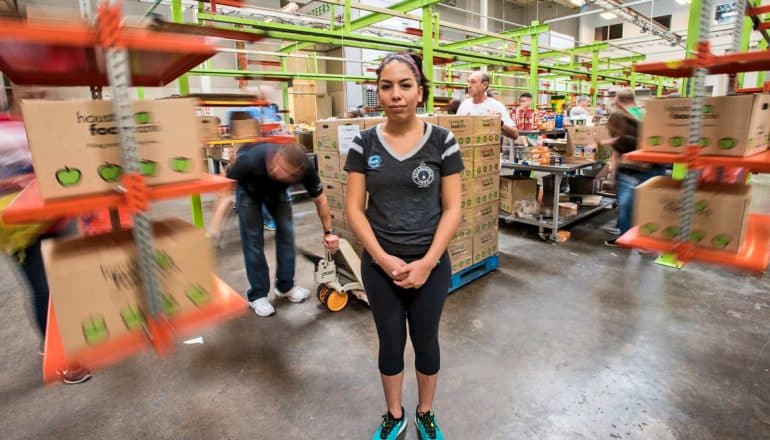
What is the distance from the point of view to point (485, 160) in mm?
3516

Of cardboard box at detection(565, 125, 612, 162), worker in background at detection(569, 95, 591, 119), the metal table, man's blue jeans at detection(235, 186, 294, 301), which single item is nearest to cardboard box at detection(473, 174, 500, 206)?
the metal table

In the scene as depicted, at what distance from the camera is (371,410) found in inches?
81.0

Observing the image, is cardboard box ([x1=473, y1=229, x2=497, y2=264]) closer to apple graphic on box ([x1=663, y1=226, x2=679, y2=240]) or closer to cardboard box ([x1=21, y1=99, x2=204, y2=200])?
apple graphic on box ([x1=663, y1=226, x2=679, y2=240])

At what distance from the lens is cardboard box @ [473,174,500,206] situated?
11.3ft

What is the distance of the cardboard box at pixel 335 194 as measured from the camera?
3.21 meters

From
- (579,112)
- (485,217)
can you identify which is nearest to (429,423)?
(485,217)

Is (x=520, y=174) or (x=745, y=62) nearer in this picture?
(x=745, y=62)

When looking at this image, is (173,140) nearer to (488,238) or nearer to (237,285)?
(237,285)

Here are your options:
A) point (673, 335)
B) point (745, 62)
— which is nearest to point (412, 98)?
point (745, 62)

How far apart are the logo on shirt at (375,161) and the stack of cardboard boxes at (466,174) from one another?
4.88 feet

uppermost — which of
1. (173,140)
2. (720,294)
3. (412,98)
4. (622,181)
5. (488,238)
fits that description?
(412,98)

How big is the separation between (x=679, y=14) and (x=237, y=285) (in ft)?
59.1

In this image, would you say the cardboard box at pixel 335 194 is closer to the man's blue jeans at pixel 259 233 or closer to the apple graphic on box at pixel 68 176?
the man's blue jeans at pixel 259 233

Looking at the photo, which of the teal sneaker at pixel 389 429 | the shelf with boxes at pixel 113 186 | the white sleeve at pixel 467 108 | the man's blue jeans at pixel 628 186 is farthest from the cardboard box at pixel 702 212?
the man's blue jeans at pixel 628 186
